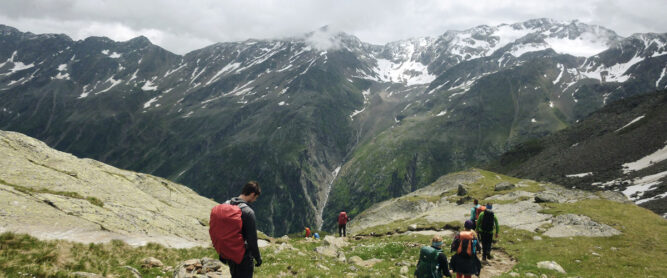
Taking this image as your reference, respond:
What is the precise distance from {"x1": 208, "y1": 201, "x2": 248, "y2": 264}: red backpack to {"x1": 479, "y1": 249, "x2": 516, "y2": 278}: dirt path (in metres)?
18.6

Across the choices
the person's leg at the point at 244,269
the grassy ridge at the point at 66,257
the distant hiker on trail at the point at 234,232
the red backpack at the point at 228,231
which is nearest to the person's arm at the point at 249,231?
the distant hiker on trail at the point at 234,232

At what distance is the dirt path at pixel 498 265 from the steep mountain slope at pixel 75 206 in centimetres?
2040

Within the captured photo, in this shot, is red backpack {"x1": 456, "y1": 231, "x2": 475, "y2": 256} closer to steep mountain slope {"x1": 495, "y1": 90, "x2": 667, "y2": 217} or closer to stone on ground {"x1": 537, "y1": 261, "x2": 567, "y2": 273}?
stone on ground {"x1": 537, "y1": 261, "x2": 567, "y2": 273}

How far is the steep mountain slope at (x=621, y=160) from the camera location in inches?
4793

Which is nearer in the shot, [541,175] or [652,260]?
[652,260]

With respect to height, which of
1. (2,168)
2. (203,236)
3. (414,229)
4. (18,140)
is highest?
(18,140)

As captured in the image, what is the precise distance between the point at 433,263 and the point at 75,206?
70.4ft

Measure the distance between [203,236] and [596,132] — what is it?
9498 inches

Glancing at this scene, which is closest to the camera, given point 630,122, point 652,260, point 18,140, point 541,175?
point 652,260

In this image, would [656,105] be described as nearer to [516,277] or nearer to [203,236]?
[516,277]

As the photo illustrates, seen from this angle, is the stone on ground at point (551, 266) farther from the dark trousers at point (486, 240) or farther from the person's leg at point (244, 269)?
the person's leg at point (244, 269)

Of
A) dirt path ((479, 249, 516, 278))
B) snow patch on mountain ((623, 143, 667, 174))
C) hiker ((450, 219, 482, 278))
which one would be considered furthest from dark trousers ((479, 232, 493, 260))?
snow patch on mountain ((623, 143, 667, 174))

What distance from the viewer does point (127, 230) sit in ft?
67.8

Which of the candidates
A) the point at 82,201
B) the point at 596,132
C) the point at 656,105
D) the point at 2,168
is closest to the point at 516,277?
the point at 82,201
